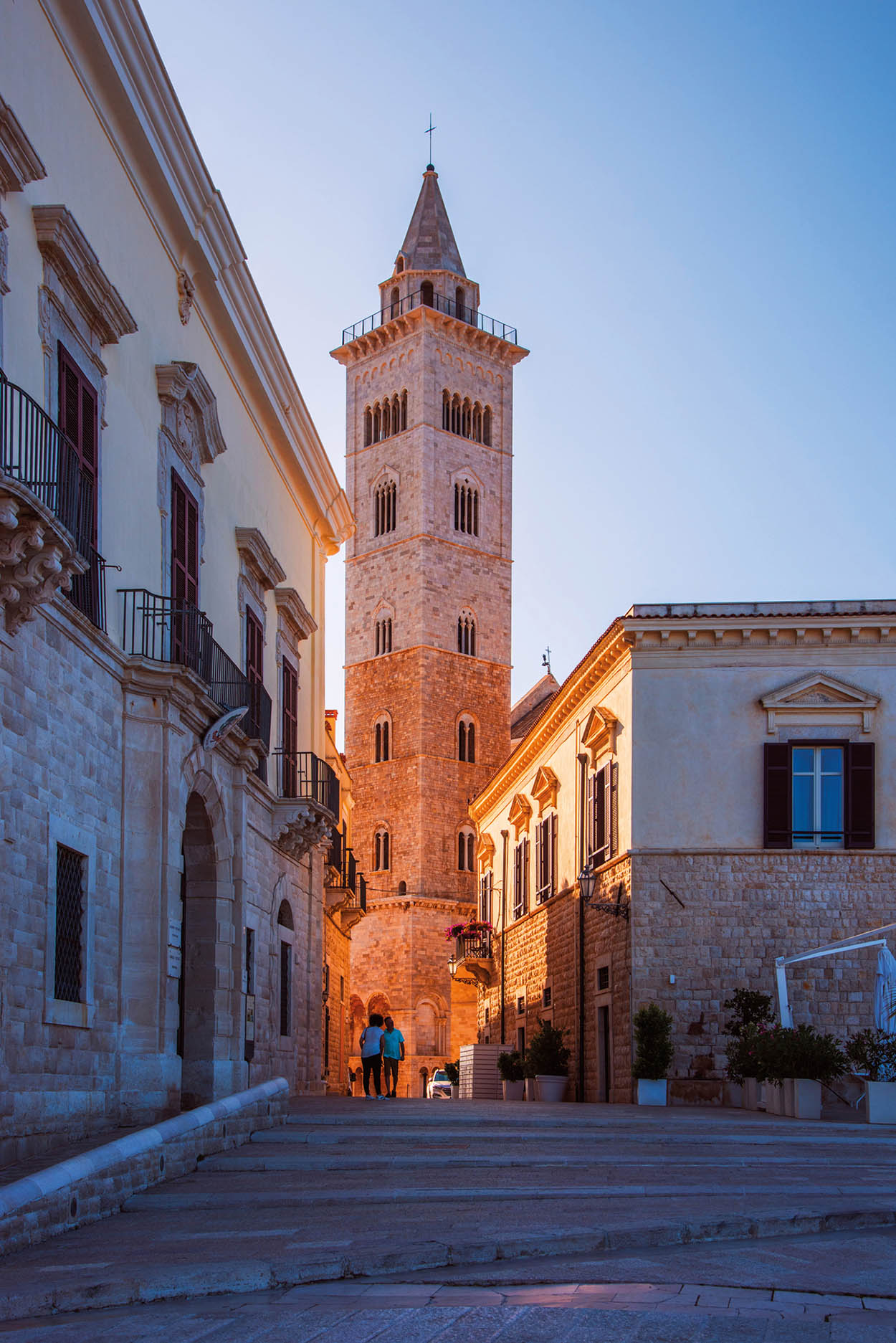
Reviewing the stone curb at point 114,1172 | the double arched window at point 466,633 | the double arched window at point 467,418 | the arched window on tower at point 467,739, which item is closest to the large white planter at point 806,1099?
the stone curb at point 114,1172

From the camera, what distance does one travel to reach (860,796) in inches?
976

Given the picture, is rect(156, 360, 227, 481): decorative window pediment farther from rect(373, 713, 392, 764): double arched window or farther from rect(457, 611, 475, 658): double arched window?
rect(457, 611, 475, 658): double arched window

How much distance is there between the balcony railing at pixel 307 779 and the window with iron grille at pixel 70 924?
906cm

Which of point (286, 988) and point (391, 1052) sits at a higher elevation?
point (286, 988)

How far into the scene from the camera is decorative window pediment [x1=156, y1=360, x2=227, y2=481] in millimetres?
16859

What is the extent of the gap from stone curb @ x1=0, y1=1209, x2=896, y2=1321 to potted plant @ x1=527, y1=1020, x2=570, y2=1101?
1992 centimetres

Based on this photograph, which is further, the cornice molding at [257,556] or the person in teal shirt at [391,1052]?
the person in teal shirt at [391,1052]

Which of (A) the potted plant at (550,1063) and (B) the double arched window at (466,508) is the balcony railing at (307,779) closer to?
(A) the potted plant at (550,1063)

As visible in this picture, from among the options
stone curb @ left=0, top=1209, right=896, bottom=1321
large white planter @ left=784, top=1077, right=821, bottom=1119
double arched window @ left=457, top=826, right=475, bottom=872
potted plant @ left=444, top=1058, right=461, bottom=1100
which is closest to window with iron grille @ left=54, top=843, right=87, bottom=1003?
stone curb @ left=0, top=1209, right=896, bottom=1321

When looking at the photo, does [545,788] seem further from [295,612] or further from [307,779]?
[295,612]

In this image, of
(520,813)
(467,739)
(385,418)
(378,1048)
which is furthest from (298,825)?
(385,418)

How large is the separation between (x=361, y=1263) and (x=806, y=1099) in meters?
13.3

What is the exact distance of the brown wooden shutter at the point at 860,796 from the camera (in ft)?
81.1

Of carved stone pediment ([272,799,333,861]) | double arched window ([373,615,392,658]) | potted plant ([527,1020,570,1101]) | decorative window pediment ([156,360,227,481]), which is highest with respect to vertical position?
double arched window ([373,615,392,658])
